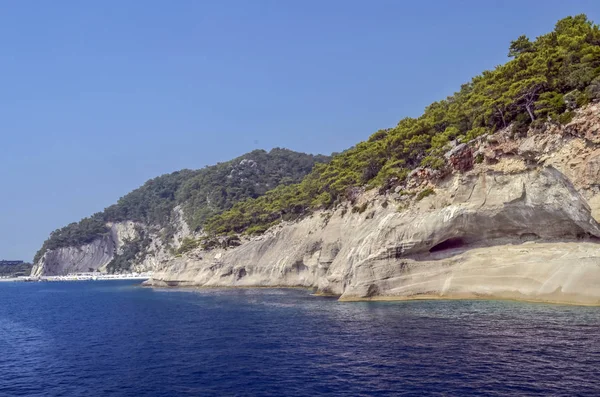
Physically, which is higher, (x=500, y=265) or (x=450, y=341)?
(x=500, y=265)

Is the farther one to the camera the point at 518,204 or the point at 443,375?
the point at 518,204

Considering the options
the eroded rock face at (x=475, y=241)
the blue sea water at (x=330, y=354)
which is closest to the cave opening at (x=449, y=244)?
the eroded rock face at (x=475, y=241)

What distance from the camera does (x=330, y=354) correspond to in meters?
25.6

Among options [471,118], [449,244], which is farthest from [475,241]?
[471,118]

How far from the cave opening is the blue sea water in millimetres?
6443

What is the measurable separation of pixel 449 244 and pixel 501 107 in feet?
53.7

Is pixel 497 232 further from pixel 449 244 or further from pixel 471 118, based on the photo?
pixel 471 118

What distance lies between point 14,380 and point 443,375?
21723 mm

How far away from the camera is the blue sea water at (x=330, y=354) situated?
20.0 metres

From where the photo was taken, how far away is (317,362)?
24.2 meters

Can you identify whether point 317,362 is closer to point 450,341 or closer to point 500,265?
point 450,341

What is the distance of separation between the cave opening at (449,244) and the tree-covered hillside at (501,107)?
9.03 m

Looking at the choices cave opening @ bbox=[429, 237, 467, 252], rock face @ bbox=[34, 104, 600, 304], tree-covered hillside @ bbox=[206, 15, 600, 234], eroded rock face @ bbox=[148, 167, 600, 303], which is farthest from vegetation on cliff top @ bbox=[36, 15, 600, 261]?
cave opening @ bbox=[429, 237, 467, 252]

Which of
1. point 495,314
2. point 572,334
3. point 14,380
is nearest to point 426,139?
point 495,314
